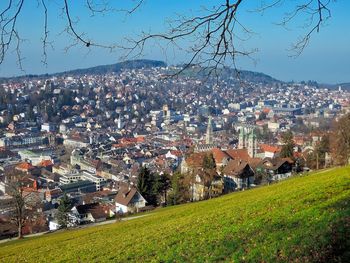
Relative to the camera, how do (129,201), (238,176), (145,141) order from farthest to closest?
(145,141), (238,176), (129,201)

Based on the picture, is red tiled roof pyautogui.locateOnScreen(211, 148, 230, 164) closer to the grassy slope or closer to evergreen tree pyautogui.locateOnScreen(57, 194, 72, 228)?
evergreen tree pyautogui.locateOnScreen(57, 194, 72, 228)

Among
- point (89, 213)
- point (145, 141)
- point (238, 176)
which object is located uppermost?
point (238, 176)

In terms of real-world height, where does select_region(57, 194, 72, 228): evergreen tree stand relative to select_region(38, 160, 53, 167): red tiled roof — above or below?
above

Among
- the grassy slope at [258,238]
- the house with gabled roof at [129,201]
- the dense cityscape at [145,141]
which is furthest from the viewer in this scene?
the dense cityscape at [145,141]

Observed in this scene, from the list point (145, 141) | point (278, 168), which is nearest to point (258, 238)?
point (278, 168)

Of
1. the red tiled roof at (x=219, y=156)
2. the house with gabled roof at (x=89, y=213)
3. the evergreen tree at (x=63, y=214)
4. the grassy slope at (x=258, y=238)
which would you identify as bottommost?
the house with gabled roof at (x=89, y=213)

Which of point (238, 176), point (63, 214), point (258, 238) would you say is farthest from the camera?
point (238, 176)

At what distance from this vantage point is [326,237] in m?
4.70

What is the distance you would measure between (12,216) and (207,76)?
1985 cm

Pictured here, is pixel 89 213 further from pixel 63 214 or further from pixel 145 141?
pixel 145 141

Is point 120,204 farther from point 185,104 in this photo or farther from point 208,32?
point 185,104

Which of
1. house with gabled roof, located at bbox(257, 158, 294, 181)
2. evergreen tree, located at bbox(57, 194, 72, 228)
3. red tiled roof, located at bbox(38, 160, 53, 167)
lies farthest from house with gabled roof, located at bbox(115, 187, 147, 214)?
red tiled roof, located at bbox(38, 160, 53, 167)

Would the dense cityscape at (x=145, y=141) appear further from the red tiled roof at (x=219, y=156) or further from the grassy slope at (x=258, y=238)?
the grassy slope at (x=258, y=238)

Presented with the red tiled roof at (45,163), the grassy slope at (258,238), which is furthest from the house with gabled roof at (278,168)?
the red tiled roof at (45,163)
